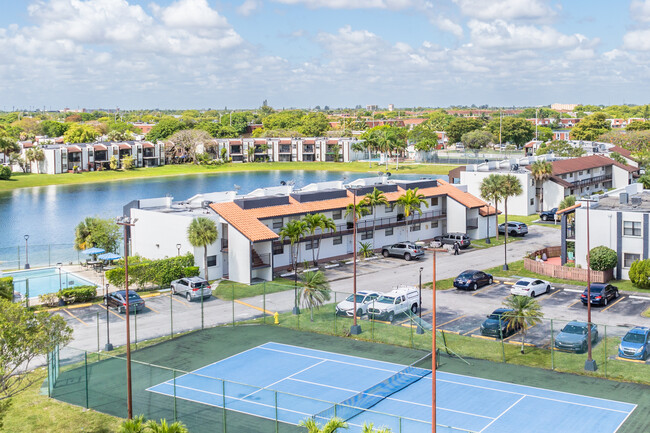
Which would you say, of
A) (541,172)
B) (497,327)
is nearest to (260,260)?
(497,327)

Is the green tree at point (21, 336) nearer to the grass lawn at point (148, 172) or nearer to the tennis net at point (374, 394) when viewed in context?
the tennis net at point (374, 394)

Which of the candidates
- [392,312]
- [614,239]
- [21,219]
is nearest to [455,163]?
[21,219]

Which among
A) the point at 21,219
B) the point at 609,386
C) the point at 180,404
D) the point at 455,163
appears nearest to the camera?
the point at 180,404

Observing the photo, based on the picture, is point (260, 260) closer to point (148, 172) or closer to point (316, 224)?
point (316, 224)

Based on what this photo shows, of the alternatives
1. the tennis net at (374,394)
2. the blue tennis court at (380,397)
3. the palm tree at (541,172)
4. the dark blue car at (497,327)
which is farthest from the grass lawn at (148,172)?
the tennis net at (374,394)

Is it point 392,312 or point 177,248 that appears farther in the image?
point 177,248

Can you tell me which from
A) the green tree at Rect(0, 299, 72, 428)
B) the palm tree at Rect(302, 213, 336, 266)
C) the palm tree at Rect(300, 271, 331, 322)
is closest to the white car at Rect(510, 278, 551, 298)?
the palm tree at Rect(300, 271, 331, 322)

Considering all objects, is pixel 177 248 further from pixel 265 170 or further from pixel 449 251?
pixel 265 170
